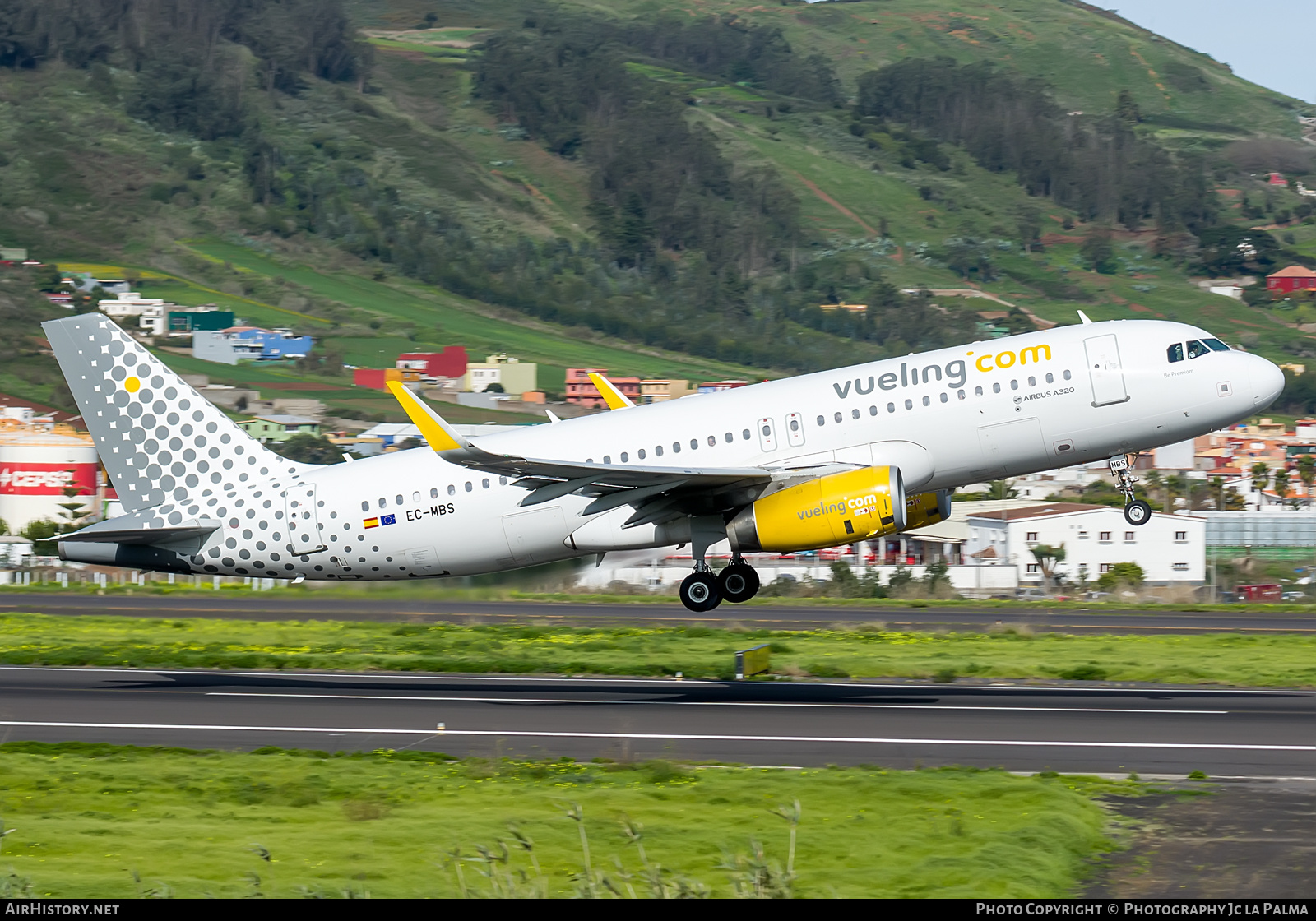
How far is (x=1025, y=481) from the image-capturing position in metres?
163

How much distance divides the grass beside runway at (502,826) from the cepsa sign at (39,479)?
10815 centimetres

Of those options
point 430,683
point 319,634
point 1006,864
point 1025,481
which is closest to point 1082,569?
point 1025,481

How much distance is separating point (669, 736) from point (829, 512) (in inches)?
218

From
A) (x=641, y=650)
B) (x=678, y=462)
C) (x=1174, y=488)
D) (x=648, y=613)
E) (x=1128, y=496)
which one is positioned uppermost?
(x=1174, y=488)

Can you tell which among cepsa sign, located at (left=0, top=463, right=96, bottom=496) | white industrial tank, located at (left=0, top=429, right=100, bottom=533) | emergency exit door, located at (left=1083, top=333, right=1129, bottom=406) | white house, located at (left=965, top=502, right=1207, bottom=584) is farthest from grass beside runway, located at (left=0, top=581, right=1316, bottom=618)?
cepsa sign, located at (left=0, top=463, right=96, bottom=496)

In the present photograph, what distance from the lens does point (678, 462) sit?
1325 inches

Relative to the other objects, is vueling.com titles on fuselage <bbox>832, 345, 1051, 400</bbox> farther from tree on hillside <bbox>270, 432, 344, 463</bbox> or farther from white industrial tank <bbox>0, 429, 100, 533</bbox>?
tree on hillside <bbox>270, 432, 344, 463</bbox>

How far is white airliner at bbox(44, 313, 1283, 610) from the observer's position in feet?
105

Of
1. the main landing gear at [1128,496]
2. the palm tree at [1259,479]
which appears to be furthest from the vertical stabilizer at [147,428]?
the palm tree at [1259,479]

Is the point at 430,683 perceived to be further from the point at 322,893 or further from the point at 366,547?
the point at 322,893

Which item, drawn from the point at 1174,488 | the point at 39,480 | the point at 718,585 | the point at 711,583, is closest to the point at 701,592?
the point at 711,583

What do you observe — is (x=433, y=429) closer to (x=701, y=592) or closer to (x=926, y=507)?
(x=701, y=592)

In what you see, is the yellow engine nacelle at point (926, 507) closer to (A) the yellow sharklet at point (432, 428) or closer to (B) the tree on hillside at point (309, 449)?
(A) the yellow sharklet at point (432, 428)

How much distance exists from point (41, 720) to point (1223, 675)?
91.7 ft
